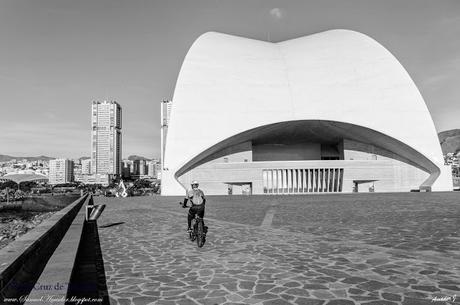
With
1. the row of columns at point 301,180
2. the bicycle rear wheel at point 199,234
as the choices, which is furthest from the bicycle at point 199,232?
the row of columns at point 301,180

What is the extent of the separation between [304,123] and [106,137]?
124 meters

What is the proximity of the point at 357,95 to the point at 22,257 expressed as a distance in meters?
35.2

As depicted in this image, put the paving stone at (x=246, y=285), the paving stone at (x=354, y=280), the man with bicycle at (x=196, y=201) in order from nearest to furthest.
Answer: the paving stone at (x=246, y=285)
the paving stone at (x=354, y=280)
the man with bicycle at (x=196, y=201)

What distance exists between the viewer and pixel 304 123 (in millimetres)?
35250

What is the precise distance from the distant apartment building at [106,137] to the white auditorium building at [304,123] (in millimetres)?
110570

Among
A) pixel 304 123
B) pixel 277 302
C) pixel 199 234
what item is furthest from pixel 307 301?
pixel 304 123

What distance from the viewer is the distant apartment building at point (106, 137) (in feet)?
457

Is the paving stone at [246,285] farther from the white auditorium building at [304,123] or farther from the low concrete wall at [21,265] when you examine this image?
the white auditorium building at [304,123]

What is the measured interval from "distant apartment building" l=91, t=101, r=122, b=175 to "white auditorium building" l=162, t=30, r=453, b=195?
363 ft

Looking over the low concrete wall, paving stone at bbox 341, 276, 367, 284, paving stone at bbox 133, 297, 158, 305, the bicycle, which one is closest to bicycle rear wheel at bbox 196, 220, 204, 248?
the bicycle

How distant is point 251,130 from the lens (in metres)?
34.7

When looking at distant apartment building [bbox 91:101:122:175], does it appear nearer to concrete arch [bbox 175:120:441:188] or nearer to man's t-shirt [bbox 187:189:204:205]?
concrete arch [bbox 175:120:441:188]

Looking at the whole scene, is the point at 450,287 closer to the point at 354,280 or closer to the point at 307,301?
the point at 354,280

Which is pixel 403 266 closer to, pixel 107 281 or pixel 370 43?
pixel 107 281
